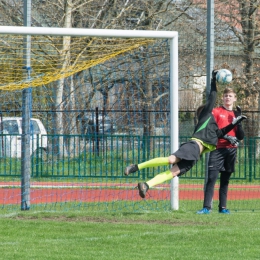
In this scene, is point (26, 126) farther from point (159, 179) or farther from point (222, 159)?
point (222, 159)

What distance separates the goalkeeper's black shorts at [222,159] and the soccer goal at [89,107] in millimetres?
623

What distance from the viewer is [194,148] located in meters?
10.6

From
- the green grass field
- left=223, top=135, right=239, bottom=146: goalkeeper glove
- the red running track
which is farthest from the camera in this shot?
the red running track

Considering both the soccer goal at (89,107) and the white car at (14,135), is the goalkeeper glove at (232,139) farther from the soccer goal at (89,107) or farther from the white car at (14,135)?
the white car at (14,135)

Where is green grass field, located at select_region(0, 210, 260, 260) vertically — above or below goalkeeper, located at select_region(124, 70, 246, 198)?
below

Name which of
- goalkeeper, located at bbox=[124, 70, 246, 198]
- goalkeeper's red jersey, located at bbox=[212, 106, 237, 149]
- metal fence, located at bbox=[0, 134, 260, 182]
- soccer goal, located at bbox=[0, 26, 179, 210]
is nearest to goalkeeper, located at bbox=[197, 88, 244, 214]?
goalkeeper's red jersey, located at bbox=[212, 106, 237, 149]

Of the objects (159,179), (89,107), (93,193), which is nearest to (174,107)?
(159,179)

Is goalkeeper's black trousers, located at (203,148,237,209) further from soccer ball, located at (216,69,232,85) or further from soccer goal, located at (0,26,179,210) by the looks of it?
soccer ball, located at (216,69,232,85)

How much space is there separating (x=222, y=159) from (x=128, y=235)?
9.87 feet

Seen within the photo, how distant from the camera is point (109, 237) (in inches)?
365

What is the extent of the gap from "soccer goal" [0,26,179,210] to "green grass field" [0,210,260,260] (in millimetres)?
1244

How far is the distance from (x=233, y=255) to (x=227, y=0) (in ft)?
45.8

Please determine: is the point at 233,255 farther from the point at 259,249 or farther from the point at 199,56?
the point at 199,56

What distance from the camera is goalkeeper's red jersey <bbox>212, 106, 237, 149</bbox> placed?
11680 mm
